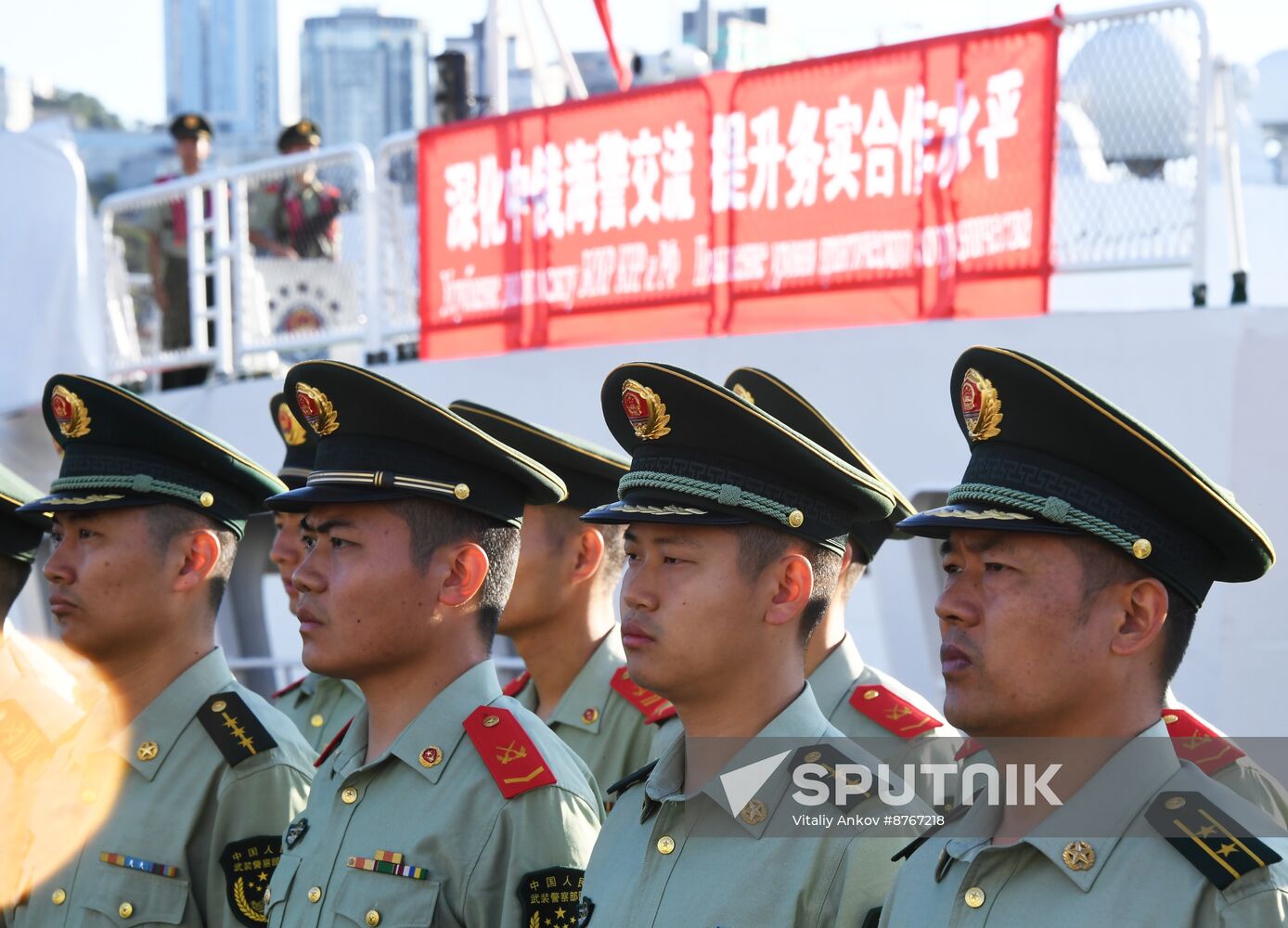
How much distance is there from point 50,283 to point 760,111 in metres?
4.36

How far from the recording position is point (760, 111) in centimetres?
593

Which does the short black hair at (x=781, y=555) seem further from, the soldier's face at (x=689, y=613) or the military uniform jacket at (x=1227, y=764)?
the military uniform jacket at (x=1227, y=764)

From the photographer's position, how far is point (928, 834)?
2.30 metres

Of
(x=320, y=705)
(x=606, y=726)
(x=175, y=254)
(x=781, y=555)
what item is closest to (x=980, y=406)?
(x=781, y=555)

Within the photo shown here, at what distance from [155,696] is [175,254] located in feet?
21.0

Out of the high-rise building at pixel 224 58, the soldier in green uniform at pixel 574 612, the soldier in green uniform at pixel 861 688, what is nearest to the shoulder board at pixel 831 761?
the soldier in green uniform at pixel 861 688

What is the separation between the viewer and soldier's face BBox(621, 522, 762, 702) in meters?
2.55

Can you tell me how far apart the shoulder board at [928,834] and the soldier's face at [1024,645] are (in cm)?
19

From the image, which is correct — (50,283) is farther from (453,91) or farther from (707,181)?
(707,181)

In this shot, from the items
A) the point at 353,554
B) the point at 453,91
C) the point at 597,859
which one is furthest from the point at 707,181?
the point at 597,859

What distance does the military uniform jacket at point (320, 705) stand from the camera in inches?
184

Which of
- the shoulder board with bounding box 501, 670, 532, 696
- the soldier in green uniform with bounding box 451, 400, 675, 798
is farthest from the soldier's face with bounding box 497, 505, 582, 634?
the shoulder board with bounding box 501, 670, 532, 696

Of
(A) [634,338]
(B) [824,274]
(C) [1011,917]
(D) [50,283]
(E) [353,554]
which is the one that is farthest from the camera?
(D) [50,283]

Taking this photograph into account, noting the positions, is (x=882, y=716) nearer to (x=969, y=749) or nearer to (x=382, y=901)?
(x=969, y=749)
